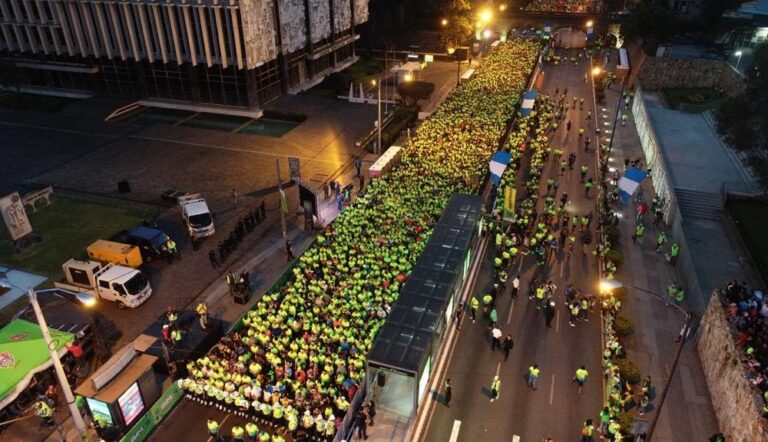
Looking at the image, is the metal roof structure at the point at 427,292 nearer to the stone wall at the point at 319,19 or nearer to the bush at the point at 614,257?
the bush at the point at 614,257

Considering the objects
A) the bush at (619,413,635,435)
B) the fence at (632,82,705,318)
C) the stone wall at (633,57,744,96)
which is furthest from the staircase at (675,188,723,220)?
the stone wall at (633,57,744,96)

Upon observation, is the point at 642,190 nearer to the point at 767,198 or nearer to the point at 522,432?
the point at 767,198

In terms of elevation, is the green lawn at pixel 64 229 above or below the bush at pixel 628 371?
below

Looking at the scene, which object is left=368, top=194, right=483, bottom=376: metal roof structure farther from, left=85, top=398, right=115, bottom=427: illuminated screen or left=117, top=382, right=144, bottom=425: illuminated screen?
left=85, top=398, right=115, bottom=427: illuminated screen

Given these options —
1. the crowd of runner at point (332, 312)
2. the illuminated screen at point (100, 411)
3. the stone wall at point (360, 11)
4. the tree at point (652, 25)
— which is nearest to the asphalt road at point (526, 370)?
the crowd of runner at point (332, 312)

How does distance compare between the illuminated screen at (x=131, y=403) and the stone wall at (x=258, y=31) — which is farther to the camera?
the stone wall at (x=258, y=31)
